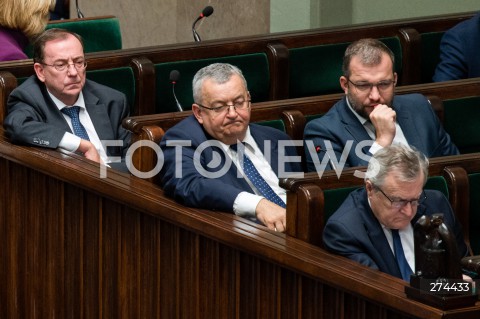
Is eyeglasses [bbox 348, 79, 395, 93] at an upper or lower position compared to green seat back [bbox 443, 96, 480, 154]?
upper

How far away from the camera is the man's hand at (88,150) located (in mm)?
4000

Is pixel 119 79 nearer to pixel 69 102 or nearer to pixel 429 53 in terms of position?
pixel 69 102

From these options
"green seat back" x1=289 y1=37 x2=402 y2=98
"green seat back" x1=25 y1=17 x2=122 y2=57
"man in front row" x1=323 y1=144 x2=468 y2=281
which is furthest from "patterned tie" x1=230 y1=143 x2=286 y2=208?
"green seat back" x1=25 y1=17 x2=122 y2=57

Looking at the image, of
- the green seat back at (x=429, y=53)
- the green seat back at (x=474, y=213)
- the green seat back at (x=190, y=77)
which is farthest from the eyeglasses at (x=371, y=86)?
the green seat back at (x=429, y=53)

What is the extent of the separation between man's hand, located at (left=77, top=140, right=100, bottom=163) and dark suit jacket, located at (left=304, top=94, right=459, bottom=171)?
651 mm

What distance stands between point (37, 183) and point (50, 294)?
1.10 ft

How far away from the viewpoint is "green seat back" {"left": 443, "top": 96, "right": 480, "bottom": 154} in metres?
4.36

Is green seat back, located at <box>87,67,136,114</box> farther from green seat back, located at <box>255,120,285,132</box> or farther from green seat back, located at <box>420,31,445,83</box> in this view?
green seat back, located at <box>420,31,445,83</box>

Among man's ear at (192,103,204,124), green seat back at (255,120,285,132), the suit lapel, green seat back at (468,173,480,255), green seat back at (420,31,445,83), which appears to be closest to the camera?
green seat back at (468,173,480,255)

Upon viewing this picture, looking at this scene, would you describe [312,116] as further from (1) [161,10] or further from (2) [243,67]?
(1) [161,10]

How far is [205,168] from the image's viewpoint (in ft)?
12.3

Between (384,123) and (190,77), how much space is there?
891 mm

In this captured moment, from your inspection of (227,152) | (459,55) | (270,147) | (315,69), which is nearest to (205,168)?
(227,152)

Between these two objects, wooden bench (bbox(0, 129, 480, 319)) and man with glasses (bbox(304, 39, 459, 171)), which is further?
man with glasses (bbox(304, 39, 459, 171))
